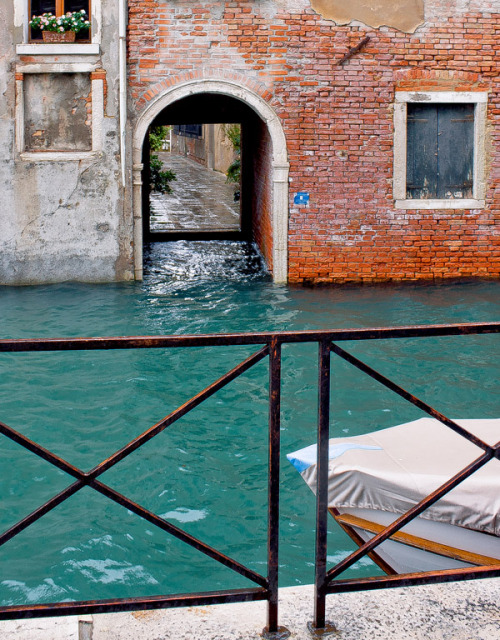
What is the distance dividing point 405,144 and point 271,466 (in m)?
9.32

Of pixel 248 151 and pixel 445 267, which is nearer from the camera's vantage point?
pixel 445 267

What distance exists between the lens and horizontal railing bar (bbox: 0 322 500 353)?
2.19m

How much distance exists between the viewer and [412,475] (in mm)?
3748

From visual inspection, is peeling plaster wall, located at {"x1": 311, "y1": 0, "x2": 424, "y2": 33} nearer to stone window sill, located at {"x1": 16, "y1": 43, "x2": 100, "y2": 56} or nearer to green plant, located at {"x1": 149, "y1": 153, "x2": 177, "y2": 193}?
stone window sill, located at {"x1": 16, "y1": 43, "x2": 100, "y2": 56}

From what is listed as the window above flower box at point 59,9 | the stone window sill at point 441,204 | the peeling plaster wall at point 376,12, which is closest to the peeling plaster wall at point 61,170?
the window above flower box at point 59,9

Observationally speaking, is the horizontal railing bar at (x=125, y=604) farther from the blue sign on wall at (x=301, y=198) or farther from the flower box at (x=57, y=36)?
the flower box at (x=57, y=36)

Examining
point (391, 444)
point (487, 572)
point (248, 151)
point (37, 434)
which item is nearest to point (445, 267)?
point (248, 151)

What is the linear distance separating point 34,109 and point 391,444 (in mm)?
8328

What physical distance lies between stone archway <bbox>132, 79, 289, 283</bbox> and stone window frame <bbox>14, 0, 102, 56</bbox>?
3.48 feet

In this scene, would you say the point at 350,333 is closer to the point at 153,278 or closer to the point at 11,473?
the point at 11,473

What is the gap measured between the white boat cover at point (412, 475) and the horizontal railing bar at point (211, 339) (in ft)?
4.76

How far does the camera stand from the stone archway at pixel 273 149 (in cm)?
1077

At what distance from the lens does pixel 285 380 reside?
7652 mm

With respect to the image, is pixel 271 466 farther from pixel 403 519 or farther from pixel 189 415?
pixel 189 415
